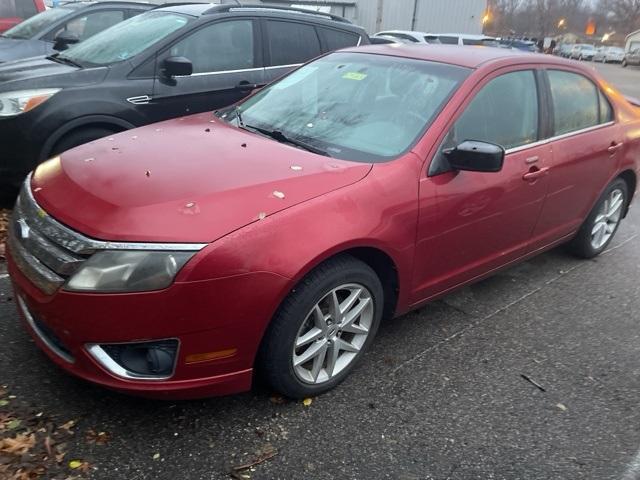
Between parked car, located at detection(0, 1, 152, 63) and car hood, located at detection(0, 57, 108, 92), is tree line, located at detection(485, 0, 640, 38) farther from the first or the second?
car hood, located at detection(0, 57, 108, 92)

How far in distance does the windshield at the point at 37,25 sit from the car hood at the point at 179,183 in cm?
566

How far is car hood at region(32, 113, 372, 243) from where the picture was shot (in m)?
2.23

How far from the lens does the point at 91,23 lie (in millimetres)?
7734

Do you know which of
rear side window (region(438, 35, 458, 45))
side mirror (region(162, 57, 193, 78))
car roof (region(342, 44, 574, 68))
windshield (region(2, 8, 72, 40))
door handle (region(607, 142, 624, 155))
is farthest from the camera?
rear side window (region(438, 35, 458, 45))

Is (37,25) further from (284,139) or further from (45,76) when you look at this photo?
(284,139)

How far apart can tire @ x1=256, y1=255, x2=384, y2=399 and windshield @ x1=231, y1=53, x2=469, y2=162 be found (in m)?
0.66

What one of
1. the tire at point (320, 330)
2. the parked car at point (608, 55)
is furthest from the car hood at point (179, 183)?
the parked car at point (608, 55)

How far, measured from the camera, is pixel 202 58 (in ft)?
17.1

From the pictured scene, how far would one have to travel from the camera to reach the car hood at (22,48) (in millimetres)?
7000

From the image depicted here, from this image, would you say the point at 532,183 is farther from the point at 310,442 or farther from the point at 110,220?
the point at 110,220

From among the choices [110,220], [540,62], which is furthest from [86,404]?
[540,62]

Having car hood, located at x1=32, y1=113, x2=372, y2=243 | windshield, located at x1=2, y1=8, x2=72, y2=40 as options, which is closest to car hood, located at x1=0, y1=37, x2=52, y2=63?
windshield, located at x1=2, y1=8, x2=72, y2=40

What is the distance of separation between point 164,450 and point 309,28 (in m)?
4.83

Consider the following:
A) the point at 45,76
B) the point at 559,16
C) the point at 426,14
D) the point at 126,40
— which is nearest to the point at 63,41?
the point at 126,40
